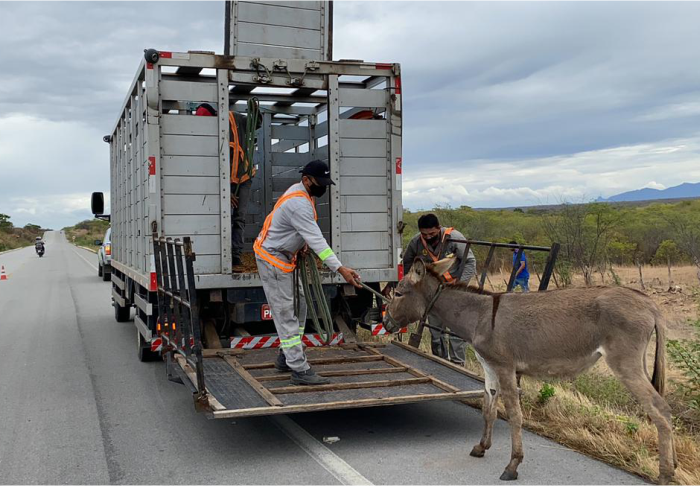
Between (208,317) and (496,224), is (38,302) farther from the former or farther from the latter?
(496,224)

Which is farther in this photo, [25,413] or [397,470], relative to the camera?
[25,413]

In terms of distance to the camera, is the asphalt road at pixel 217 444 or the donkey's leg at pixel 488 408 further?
the donkey's leg at pixel 488 408

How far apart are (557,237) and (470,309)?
16785mm

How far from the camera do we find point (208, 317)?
795 centimetres

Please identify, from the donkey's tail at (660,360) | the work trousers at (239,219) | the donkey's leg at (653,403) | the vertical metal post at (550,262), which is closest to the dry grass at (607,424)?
the donkey's leg at (653,403)

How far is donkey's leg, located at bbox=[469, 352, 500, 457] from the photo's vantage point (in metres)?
5.31

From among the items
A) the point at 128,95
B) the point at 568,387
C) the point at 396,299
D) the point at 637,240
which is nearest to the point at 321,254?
the point at 396,299

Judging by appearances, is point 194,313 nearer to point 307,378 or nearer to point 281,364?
point 307,378

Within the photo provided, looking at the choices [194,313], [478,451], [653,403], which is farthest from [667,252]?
[194,313]

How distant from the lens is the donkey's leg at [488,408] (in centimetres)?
531

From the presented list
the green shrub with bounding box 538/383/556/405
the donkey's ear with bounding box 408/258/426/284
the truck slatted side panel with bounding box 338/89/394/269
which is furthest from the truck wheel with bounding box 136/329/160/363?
the green shrub with bounding box 538/383/556/405

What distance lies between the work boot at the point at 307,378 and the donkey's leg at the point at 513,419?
169 cm

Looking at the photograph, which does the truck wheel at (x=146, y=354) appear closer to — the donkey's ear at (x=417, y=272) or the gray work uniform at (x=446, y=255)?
the gray work uniform at (x=446, y=255)

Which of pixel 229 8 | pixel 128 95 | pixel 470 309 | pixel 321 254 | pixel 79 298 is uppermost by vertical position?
pixel 229 8
